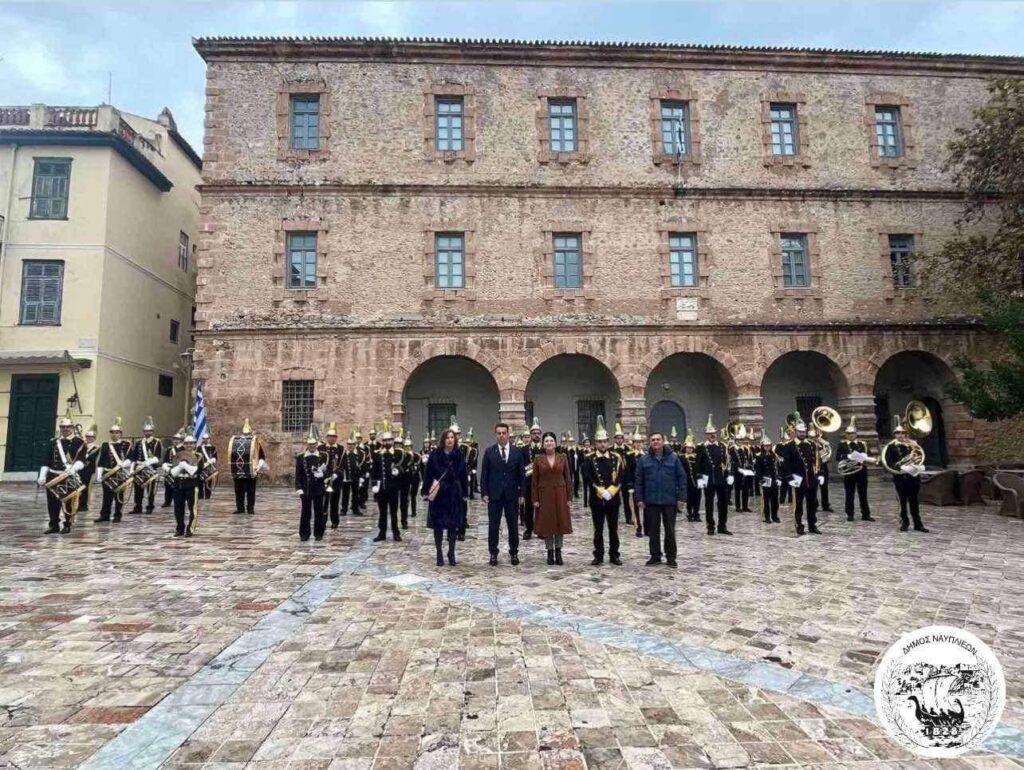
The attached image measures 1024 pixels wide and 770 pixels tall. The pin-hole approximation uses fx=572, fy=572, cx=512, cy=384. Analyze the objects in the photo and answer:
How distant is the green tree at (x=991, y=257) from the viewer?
14.0m

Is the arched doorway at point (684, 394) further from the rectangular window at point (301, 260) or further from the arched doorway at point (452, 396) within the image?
the rectangular window at point (301, 260)

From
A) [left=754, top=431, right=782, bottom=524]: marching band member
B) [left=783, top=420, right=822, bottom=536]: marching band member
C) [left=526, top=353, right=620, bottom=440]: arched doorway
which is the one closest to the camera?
[left=783, top=420, right=822, bottom=536]: marching band member

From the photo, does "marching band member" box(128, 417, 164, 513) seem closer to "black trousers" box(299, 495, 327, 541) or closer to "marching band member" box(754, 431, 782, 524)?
"black trousers" box(299, 495, 327, 541)

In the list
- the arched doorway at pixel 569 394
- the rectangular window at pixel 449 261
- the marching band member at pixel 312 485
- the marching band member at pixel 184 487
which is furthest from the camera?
the arched doorway at pixel 569 394

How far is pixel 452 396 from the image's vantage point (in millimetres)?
20141

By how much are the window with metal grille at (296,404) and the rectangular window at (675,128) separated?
1408 cm

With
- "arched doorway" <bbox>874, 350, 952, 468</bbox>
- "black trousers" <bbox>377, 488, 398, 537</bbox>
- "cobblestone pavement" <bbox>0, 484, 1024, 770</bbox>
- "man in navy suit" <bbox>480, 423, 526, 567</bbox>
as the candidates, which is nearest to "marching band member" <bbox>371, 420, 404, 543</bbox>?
"black trousers" <bbox>377, 488, 398, 537</bbox>

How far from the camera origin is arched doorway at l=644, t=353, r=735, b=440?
20.4 metres

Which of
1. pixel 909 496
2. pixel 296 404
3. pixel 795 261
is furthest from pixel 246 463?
pixel 795 261

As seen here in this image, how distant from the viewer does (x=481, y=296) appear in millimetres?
18156

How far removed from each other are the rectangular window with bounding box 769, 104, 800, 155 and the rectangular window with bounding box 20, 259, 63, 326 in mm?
24389

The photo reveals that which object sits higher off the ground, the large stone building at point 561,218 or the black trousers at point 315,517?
the large stone building at point 561,218

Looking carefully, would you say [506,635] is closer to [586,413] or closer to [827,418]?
[827,418]

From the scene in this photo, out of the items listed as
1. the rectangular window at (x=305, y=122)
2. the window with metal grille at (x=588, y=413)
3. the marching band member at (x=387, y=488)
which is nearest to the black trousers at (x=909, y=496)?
the marching band member at (x=387, y=488)
